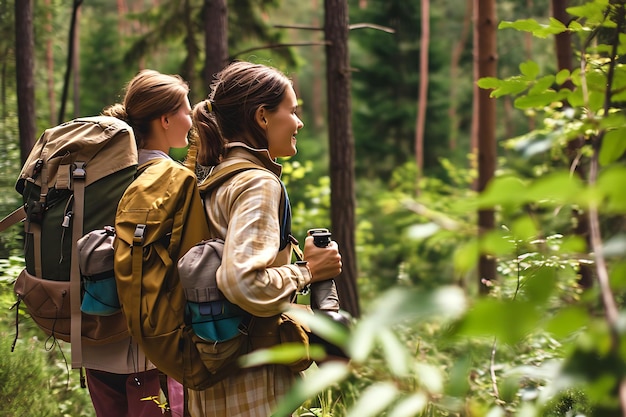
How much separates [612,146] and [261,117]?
1.48 metres

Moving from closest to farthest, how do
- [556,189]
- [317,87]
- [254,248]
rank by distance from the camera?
[556,189] → [254,248] → [317,87]

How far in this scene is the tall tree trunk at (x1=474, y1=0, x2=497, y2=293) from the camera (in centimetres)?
850

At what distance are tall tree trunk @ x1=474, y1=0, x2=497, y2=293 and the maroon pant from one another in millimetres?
6252

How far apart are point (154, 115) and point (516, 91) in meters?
1.87

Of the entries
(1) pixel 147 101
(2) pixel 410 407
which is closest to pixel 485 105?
(1) pixel 147 101

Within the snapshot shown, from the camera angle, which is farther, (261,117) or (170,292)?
(261,117)

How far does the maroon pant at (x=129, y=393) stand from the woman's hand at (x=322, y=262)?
38.7 inches

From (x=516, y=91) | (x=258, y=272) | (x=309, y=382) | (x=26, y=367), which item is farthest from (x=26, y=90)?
(x=309, y=382)

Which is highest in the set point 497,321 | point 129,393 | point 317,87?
point 497,321

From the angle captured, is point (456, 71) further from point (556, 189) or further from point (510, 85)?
point (556, 189)

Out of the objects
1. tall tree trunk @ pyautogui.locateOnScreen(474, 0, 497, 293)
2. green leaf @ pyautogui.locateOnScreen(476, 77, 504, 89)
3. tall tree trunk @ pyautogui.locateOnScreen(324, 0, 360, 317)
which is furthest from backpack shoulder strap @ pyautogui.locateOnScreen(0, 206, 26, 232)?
tall tree trunk @ pyautogui.locateOnScreen(474, 0, 497, 293)

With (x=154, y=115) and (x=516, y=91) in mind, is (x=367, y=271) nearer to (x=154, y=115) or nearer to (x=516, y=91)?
(x=154, y=115)

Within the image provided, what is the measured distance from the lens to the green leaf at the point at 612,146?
109 centimetres

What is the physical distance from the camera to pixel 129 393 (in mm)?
2793
